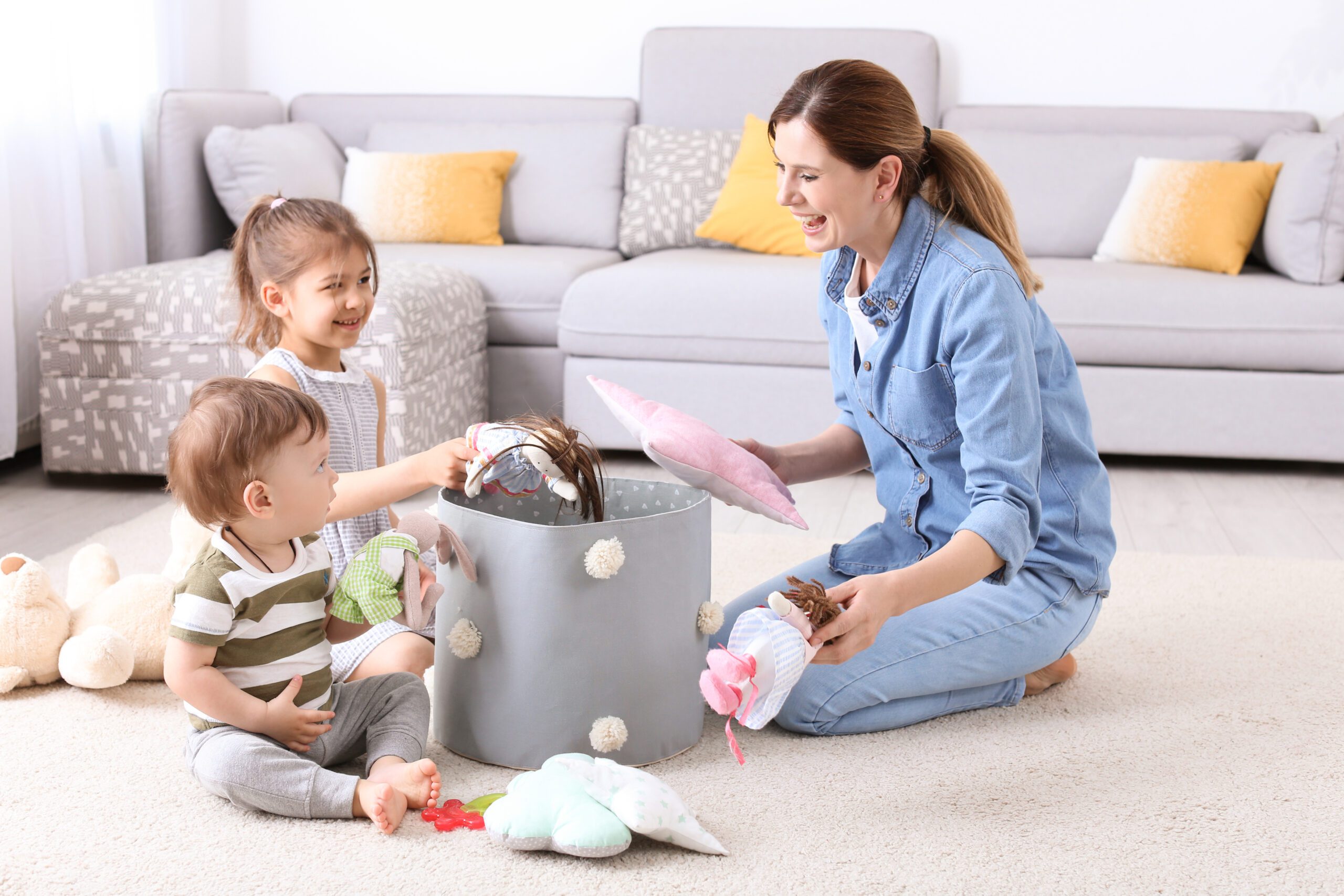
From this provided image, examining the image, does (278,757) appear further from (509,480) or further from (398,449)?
(398,449)

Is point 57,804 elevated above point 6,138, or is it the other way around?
point 6,138

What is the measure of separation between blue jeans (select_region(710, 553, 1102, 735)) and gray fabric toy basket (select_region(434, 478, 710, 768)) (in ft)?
0.54

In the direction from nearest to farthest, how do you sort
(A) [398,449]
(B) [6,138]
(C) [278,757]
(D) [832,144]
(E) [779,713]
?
(C) [278,757] < (D) [832,144] < (E) [779,713] < (A) [398,449] < (B) [6,138]

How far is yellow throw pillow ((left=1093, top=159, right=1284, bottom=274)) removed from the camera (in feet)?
9.70

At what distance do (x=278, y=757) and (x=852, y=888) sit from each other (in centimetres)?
58

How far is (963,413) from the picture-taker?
1.33m


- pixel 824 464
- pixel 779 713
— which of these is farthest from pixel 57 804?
pixel 824 464

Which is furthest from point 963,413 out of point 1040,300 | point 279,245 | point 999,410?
point 1040,300

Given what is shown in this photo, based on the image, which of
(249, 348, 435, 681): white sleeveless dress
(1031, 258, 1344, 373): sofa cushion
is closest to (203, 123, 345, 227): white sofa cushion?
(249, 348, 435, 681): white sleeveless dress

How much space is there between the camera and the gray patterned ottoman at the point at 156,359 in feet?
8.06

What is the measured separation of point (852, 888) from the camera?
44.4 inches

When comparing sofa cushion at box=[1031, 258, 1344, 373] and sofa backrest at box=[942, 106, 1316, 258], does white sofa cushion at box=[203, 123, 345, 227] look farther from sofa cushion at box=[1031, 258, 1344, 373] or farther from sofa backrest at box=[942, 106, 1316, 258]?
sofa cushion at box=[1031, 258, 1344, 373]

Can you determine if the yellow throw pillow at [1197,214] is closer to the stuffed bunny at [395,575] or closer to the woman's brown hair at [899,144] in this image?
the woman's brown hair at [899,144]

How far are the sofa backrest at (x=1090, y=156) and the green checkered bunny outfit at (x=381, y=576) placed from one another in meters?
2.34
